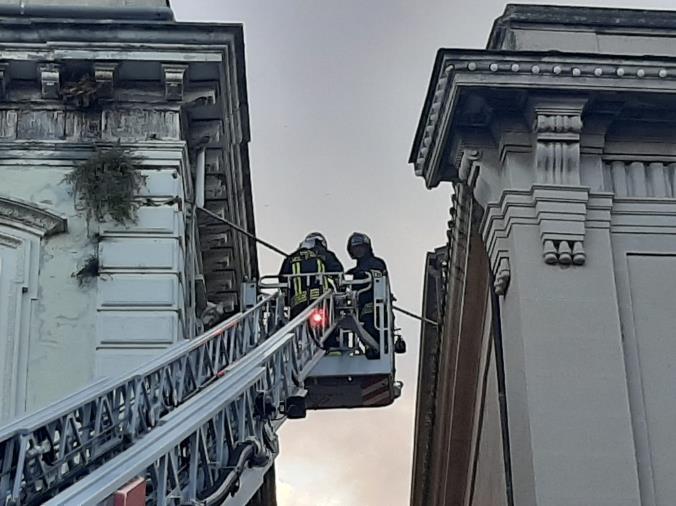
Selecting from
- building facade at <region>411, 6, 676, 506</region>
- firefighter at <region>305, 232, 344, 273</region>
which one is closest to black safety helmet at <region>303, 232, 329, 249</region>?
firefighter at <region>305, 232, 344, 273</region>

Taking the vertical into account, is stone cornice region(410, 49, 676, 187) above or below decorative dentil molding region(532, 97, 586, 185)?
above

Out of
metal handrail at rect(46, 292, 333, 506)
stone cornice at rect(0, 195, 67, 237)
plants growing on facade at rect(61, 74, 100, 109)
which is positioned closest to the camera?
metal handrail at rect(46, 292, 333, 506)

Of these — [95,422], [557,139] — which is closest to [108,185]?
[557,139]

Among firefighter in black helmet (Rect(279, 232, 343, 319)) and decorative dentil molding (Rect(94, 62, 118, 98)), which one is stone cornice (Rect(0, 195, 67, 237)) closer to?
decorative dentil molding (Rect(94, 62, 118, 98))

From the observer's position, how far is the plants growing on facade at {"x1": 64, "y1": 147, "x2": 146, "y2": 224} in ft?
47.3

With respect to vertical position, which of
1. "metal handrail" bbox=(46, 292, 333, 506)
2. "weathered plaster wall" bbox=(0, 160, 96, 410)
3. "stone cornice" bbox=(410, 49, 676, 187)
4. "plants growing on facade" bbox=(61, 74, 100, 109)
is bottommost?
"metal handrail" bbox=(46, 292, 333, 506)

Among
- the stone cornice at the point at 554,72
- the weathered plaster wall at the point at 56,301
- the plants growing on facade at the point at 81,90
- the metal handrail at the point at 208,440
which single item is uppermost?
the plants growing on facade at the point at 81,90

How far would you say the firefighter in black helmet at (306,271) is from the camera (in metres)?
16.5

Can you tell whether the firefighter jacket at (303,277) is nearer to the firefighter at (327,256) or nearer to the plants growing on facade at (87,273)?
the firefighter at (327,256)

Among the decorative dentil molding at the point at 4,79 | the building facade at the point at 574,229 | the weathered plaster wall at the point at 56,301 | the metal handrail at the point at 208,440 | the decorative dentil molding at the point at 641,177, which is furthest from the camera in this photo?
the decorative dentil molding at the point at 4,79

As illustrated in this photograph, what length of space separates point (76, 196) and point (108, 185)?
43 centimetres

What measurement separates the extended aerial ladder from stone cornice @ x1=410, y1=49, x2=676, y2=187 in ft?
9.59

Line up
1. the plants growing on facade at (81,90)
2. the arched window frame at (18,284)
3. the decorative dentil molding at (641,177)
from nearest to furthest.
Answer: the decorative dentil molding at (641,177) → the arched window frame at (18,284) → the plants growing on facade at (81,90)

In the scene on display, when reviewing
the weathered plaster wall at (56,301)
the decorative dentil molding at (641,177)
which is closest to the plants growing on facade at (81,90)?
the weathered plaster wall at (56,301)
